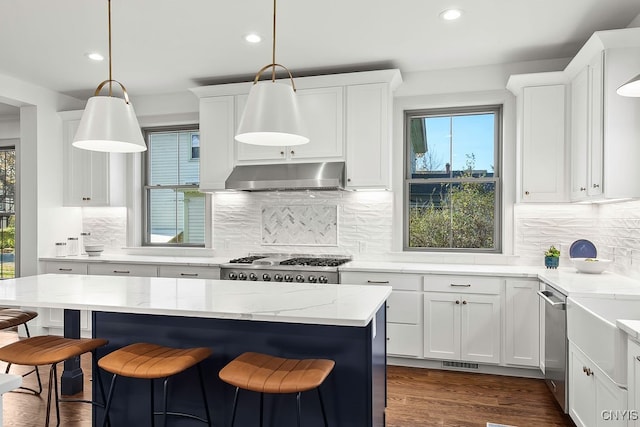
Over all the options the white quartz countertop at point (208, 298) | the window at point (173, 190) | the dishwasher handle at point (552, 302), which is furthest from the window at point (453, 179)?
the window at point (173, 190)

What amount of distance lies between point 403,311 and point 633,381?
2.17m

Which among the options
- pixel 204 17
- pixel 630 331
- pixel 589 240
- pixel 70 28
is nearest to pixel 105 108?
pixel 204 17

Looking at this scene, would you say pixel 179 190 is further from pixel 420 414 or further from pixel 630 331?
pixel 630 331

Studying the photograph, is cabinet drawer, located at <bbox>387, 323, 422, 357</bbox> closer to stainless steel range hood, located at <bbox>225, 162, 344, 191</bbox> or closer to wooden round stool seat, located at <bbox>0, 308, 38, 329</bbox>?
stainless steel range hood, located at <bbox>225, 162, 344, 191</bbox>

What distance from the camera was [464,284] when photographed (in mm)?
3816

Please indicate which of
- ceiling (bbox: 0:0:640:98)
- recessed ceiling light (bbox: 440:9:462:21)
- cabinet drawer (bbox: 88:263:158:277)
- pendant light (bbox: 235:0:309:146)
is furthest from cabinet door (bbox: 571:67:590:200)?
cabinet drawer (bbox: 88:263:158:277)

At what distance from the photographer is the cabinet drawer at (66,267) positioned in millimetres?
4879

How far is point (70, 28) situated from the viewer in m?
3.49

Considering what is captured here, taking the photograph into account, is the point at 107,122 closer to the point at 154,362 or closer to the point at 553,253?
the point at 154,362

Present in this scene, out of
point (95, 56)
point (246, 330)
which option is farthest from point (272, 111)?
point (95, 56)

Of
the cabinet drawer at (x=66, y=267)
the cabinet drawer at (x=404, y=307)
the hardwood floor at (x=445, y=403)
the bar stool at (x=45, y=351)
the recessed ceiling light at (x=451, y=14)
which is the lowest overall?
the hardwood floor at (x=445, y=403)

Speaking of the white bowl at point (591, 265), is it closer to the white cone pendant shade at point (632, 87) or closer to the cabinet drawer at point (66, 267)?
the white cone pendant shade at point (632, 87)

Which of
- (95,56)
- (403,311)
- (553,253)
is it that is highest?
(95,56)

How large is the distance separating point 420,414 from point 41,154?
4.76m
